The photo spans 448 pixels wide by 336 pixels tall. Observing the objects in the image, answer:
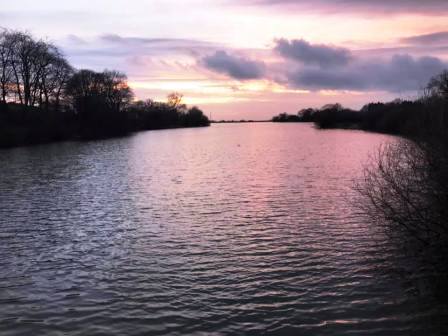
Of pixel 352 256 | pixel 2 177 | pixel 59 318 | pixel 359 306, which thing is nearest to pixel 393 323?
pixel 359 306

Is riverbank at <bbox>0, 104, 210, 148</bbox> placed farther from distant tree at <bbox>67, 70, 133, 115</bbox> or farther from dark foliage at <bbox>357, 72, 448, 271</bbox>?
dark foliage at <bbox>357, 72, 448, 271</bbox>

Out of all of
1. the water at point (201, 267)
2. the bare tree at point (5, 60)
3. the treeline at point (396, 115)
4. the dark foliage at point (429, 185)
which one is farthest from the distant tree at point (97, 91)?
the dark foliage at point (429, 185)

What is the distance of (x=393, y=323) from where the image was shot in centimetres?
1048

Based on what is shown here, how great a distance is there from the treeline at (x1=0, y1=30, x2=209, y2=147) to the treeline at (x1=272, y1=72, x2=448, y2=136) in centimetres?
5891

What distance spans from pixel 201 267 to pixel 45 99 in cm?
9263

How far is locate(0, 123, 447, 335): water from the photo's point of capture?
10.7 metres

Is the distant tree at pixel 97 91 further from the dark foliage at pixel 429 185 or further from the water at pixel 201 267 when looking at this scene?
the dark foliage at pixel 429 185

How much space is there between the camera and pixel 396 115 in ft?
246

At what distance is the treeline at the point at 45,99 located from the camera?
82269 millimetres

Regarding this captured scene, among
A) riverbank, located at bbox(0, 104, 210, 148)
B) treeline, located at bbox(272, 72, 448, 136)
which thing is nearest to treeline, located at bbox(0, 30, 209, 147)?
riverbank, located at bbox(0, 104, 210, 148)

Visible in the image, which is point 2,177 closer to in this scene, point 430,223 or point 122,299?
point 122,299

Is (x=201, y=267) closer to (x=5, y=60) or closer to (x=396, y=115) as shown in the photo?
(x=396, y=115)

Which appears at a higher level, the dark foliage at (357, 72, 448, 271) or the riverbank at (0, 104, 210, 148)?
the riverbank at (0, 104, 210, 148)

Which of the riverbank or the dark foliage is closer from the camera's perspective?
the dark foliage
